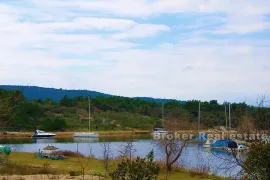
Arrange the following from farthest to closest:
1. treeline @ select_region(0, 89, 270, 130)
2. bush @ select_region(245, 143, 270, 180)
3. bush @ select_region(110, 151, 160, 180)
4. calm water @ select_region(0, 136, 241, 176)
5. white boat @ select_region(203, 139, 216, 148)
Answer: treeline @ select_region(0, 89, 270, 130) → white boat @ select_region(203, 139, 216, 148) → calm water @ select_region(0, 136, 241, 176) → bush @ select_region(245, 143, 270, 180) → bush @ select_region(110, 151, 160, 180)

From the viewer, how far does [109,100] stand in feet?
325

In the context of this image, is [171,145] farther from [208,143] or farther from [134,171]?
[208,143]

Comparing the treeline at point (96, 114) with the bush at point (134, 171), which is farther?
the treeline at point (96, 114)

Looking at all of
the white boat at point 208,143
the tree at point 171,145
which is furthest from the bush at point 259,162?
the white boat at point 208,143

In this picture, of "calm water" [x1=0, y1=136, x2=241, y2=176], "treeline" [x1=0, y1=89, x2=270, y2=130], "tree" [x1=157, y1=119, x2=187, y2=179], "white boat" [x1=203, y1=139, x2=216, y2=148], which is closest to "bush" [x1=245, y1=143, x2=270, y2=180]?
"calm water" [x1=0, y1=136, x2=241, y2=176]

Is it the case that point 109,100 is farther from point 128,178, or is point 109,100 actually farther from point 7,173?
point 128,178

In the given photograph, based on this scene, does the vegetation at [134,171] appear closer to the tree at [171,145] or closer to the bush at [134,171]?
the bush at [134,171]

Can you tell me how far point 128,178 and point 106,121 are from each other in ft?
224

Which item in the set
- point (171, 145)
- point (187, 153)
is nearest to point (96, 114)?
point (187, 153)

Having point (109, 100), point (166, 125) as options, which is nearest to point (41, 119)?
point (109, 100)

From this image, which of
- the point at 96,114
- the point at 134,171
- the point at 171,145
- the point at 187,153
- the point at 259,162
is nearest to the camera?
the point at 134,171

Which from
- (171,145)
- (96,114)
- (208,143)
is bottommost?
(208,143)

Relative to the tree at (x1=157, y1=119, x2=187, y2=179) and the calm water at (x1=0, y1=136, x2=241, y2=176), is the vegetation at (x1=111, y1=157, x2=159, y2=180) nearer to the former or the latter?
the calm water at (x1=0, y1=136, x2=241, y2=176)

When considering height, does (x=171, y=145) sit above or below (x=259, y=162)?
below
